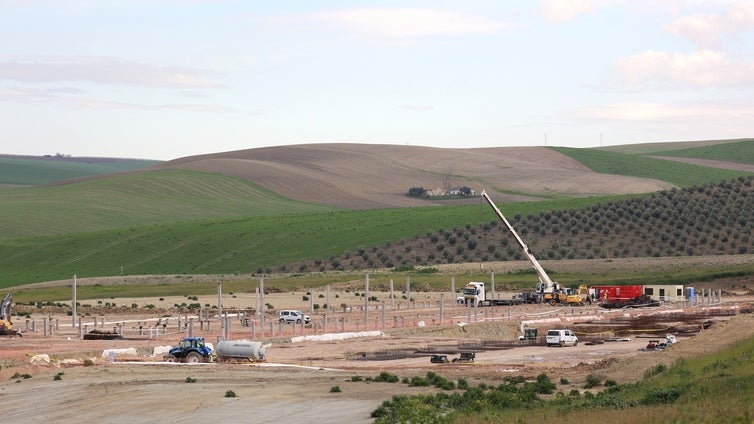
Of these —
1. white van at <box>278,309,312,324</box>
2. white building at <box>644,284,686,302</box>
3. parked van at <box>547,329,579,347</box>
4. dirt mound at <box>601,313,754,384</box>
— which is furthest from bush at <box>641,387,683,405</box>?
white building at <box>644,284,686,302</box>

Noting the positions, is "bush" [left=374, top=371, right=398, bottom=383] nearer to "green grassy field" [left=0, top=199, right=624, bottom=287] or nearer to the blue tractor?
the blue tractor

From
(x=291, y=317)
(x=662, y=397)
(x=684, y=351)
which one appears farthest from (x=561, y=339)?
(x=662, y=397)

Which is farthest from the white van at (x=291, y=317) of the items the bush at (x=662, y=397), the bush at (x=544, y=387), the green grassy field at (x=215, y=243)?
the green grassy field at (x=215, y=243)

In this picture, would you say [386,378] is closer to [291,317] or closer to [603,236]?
[291,317]

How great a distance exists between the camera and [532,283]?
118250 mm

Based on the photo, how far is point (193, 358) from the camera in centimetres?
5216

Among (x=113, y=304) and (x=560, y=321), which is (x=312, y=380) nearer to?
(x=560, y=321)

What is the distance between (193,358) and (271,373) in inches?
231

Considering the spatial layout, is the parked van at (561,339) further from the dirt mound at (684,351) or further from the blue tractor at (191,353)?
the blue tractor at (191,353)

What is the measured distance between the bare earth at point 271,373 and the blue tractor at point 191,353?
1.09 m

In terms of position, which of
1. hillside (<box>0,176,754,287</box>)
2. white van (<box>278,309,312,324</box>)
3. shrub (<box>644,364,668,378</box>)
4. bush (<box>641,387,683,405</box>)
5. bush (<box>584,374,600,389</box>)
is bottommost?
bush (<box>584,374,600,389</box>)

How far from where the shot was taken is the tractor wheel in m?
52.1

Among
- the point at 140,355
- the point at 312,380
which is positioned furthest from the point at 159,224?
the point at 312,380

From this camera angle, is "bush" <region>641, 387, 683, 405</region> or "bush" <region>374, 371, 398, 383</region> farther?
"bush" <region>374, 371, 398, 383</region>
